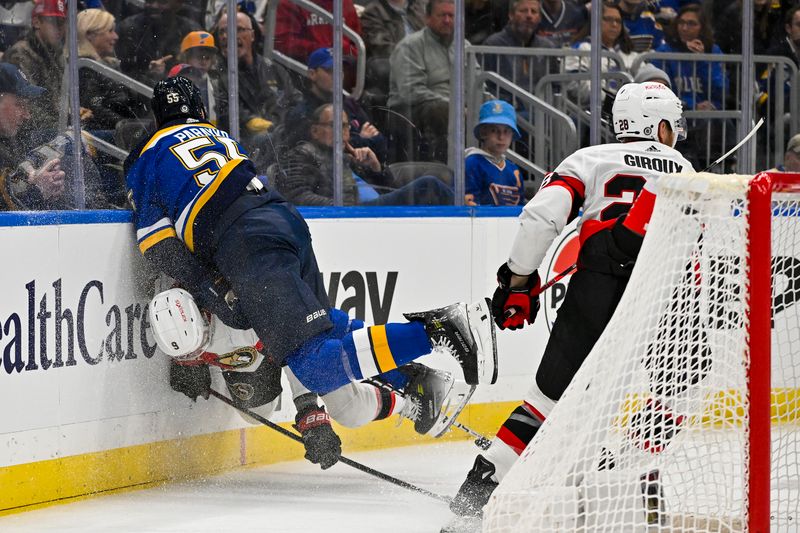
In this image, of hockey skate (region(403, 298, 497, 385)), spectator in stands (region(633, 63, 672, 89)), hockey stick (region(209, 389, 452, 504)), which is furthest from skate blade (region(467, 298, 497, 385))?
spectator in stands (region(633, 63, 672, 89))

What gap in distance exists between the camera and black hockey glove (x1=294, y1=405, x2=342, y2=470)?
389 cm

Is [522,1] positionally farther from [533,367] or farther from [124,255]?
[124,255]

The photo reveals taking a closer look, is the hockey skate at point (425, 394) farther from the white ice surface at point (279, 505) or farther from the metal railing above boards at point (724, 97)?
the metal railing above boards at point (724, 97)

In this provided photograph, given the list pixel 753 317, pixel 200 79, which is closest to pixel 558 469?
pixel 753 317

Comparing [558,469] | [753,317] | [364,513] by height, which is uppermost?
[753,317]

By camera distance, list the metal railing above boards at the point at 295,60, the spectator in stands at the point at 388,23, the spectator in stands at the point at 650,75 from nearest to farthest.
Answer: the metal railing above boards at the point at 295,60, the spectator in stands at the point at 388,23, the spectator in stands at the point at 650,75

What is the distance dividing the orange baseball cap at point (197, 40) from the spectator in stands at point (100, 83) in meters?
0.27

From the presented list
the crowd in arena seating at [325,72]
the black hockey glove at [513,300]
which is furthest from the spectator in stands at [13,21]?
the black hockey glove at [513,300]

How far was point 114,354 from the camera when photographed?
3904 mm

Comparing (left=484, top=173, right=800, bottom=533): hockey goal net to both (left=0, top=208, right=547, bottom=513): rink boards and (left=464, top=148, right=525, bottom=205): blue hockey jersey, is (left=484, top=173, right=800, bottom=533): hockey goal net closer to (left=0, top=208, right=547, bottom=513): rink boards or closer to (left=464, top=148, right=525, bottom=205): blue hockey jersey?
(left=0, top=208, right=547, bottom=513): rink boards

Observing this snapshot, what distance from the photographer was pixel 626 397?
2908mm

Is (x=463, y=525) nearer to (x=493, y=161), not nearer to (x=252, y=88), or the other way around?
(x=252, y=88)

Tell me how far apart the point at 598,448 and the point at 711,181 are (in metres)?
0.66

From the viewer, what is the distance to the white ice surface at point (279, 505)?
350 cm
